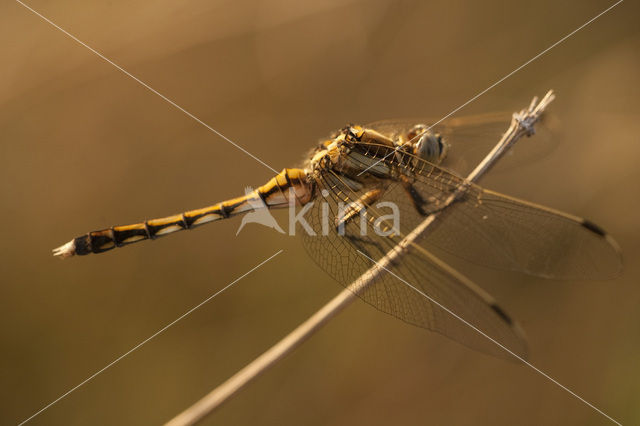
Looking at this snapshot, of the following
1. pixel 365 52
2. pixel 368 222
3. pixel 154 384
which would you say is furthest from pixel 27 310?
pixel 365 52

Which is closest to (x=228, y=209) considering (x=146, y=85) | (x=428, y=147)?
(x=428, y=147)

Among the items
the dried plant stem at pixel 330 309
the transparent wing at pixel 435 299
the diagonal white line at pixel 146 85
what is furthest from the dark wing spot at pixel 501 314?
the diagonal white line at pixel 146 85

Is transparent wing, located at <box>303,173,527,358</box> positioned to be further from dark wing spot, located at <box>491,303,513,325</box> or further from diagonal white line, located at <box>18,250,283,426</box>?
diagonal white line, located at <box>18,250,283,426</box>

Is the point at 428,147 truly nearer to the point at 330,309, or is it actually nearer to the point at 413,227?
the point at 413,227

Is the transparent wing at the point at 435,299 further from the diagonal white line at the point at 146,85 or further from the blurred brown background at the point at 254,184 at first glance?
the diagonal white line at the point at 146,85


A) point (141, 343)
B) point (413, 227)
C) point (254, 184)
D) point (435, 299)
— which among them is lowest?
point (141, 343)

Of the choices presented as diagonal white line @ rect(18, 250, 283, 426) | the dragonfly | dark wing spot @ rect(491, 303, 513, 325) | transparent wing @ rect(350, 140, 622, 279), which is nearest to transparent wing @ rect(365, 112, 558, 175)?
the dragonfly

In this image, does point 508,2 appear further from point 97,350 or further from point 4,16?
point 97,350
